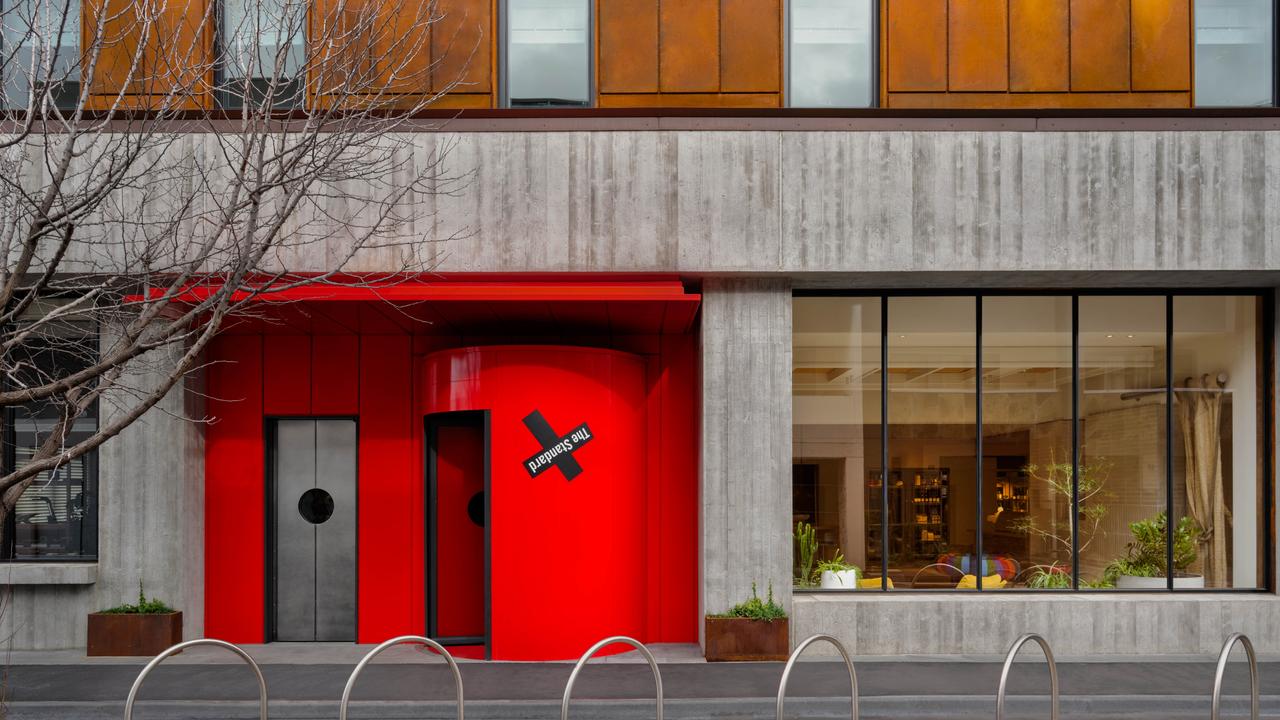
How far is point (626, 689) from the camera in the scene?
33.3ft

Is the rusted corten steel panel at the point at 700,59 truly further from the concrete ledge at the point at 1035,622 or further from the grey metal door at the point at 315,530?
the concrete ledge at the point at 1035,622

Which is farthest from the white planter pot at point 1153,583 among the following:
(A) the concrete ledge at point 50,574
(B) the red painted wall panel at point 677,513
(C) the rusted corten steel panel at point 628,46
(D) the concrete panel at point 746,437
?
(A) the concrete ledge at point 50,574

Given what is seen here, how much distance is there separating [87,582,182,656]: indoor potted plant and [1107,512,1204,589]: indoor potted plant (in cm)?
1157

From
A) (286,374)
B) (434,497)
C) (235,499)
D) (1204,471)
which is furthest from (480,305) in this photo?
(1204,471)

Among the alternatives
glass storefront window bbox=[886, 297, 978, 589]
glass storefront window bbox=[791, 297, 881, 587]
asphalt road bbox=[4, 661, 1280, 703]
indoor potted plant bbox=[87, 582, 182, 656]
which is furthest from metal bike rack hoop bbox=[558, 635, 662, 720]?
indoor potted plant bbox=[87, 582, 182, 656]

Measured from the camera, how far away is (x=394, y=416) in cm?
1341

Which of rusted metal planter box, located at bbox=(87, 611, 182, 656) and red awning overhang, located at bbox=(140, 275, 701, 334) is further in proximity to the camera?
rusted metal planter box, located at bbox=(87, 611, 182, 656)

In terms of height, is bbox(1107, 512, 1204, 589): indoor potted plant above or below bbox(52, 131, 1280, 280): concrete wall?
below

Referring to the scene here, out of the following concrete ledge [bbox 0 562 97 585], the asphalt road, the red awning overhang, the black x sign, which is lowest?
the asphalt road

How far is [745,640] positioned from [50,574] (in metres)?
8.38

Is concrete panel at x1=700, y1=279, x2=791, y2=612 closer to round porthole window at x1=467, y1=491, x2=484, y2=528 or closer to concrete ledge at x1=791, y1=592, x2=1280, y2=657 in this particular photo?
concrete ledge at x1=791, y1=592, x2=1280, y2=657

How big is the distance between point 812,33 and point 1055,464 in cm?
624

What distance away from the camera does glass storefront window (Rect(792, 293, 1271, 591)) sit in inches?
505

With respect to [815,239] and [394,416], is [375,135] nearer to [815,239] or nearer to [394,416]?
[394,416]
